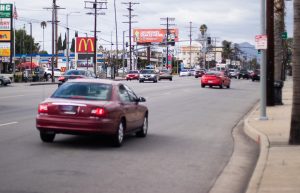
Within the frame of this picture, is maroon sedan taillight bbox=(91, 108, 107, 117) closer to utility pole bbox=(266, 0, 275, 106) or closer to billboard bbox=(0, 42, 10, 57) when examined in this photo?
utility pole bbox=(266, 0, 275, 106)

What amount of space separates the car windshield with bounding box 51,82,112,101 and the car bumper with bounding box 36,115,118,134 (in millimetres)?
667

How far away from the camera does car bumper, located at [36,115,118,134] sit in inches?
485

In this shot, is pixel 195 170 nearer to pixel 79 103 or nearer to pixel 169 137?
pixel 79 103

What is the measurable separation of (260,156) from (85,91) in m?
4.24

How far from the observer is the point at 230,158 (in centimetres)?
1225

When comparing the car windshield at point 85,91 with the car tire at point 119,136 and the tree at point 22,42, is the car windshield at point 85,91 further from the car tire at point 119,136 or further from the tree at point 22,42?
the tree at point 22,42

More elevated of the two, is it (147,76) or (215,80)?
(147,76)

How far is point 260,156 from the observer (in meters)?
11.5

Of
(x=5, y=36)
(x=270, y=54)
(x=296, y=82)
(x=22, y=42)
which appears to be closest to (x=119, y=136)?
(x=296, y=82)

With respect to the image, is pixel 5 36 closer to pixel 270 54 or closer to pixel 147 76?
pixel 147 76

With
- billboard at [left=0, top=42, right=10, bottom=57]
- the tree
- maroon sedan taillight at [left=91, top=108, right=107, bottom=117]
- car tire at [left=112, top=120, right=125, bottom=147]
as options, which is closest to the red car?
billboard at [left=0, top=42, right=10, bottom=57]

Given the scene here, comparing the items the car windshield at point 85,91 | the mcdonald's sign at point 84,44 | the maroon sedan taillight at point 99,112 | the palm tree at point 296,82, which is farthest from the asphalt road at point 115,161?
the mcdonald's sign at point 84,44

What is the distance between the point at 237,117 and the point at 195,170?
40.7 ft

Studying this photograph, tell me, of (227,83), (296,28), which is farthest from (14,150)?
(227,83)
